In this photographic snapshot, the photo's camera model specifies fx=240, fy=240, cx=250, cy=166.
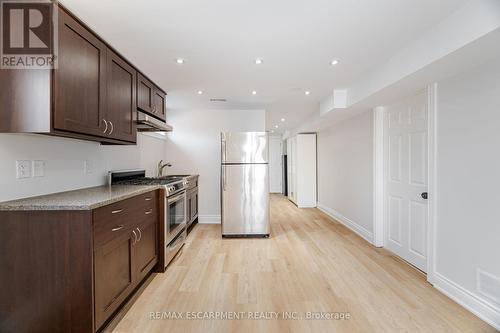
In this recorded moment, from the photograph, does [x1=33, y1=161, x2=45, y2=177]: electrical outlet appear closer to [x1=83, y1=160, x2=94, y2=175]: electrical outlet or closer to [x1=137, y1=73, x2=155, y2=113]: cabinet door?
[x1=83, y1=160, x2=94, y2=175]: electrical outlet

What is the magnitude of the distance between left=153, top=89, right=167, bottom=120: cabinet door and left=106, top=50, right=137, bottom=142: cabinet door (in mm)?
570

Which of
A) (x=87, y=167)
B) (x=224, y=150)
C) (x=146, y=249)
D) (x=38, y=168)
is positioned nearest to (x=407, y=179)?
(x=224, y=150)

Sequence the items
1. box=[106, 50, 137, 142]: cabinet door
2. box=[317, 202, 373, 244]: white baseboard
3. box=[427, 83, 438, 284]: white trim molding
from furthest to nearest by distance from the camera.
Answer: box=[317, 202, 373, 244]: white baseboard → box=[427, 83, 438, 284]: white trim molding → box=[106, 50, 137, 142]: cabinet door

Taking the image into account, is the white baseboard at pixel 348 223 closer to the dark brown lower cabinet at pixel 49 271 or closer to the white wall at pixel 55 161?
the dark brown lower cabinet at pixel 49 271

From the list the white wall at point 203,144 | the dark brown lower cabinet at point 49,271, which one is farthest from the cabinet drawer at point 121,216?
the white wall at point 203,144

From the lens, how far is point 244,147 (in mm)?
3891

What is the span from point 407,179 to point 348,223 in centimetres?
176

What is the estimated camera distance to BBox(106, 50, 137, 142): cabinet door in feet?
7.17

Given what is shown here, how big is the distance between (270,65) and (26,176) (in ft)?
7.78

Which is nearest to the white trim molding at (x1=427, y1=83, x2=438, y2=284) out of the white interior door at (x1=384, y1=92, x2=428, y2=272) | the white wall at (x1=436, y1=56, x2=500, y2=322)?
the white wall at (x1=436, y1=56, x2=500, y2=322)

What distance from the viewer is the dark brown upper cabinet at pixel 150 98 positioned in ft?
9.23

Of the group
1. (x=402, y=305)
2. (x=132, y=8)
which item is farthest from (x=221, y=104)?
(x=402, y=305)

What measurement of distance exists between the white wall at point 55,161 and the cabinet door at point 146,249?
2.48 feet

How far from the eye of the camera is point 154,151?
427 cm
